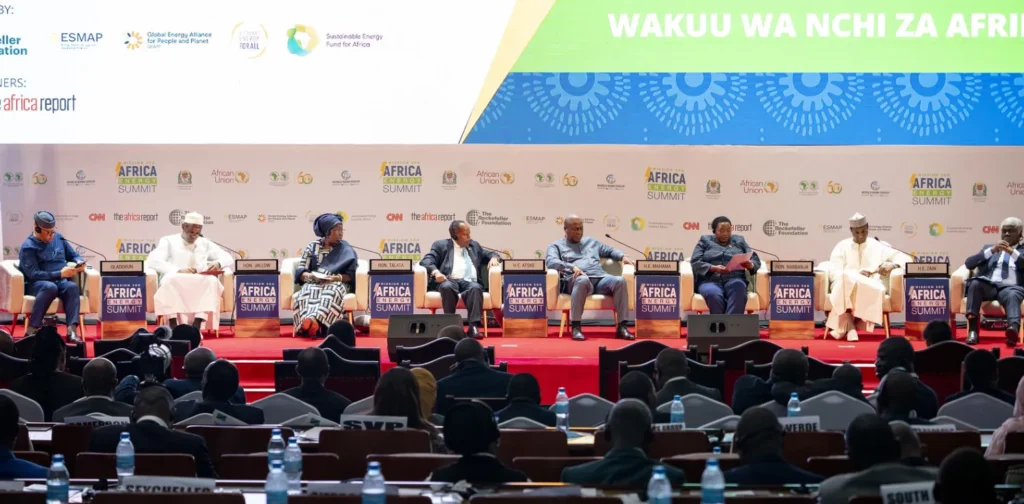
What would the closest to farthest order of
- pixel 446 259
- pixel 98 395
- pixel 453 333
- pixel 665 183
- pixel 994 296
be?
pixel 98 395 → pixel 453 333 → pixel 994 296 → pixel 446 259 → pixel 665 183

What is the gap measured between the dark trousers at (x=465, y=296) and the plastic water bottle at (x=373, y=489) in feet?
22.6

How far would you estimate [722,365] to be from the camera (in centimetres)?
710

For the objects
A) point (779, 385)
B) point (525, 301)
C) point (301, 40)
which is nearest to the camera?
point (779, 385)

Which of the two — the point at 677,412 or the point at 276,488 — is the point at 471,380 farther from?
the point at 276,488

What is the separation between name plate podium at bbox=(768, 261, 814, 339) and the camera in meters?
10.6

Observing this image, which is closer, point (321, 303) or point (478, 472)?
point (478, 472)

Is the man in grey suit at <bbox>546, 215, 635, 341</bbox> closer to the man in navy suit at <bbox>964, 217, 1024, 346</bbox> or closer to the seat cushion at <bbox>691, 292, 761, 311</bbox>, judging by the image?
the seat cushion at <bbox>691, 292, 761, 311</bbox>

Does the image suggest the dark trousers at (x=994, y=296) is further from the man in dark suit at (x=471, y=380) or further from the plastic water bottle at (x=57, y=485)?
the plastic water bottle at (x=57, y=485)

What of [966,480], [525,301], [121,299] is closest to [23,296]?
[121,299]

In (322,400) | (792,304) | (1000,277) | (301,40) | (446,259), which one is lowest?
(322,400)

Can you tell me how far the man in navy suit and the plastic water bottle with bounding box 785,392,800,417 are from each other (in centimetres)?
499

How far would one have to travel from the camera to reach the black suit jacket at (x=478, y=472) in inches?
163

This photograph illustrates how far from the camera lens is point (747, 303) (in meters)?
10.9

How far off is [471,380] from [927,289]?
539 centimetres
